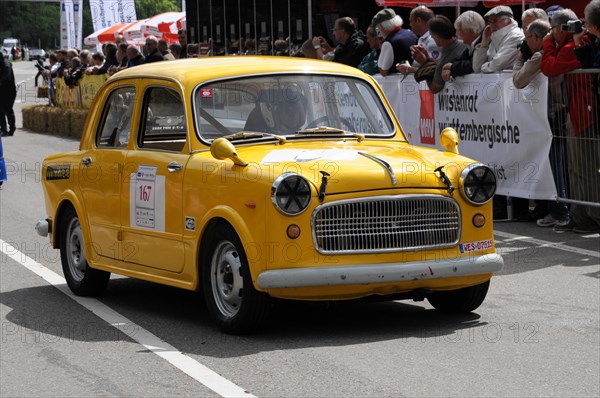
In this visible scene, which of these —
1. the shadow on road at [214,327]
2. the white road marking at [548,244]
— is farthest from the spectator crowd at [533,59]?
the shadow on road at [214,327]

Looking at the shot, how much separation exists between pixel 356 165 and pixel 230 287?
3.51 feet

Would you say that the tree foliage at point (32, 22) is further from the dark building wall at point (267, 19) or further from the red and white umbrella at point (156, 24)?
the dark building wall at point (267, 19)

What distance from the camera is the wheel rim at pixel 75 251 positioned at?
9.53 m

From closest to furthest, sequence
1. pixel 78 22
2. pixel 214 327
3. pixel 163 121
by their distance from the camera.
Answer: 1. pixel 214 327
2. pixel 163 121
3. pixel 78 22

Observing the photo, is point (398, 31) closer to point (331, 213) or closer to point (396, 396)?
point (331, 213)

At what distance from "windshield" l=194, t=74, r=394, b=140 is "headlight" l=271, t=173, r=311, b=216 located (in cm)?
111

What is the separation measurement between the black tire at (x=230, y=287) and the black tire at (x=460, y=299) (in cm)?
137

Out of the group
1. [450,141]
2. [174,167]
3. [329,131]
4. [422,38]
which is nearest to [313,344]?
[174,167]

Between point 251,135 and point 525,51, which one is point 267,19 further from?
point 251,135

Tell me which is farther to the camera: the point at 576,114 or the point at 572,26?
the point at 576,114

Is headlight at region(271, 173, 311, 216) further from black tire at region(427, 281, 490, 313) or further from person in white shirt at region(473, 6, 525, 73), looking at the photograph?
person in white shirt at region(473, 6, 525, 73)

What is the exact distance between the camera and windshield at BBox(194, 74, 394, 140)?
8398 millimetres

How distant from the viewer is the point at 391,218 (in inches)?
297

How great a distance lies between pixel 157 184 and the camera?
8.33 meters
